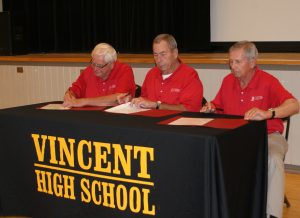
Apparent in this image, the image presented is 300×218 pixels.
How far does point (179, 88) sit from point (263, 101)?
1.80 feet

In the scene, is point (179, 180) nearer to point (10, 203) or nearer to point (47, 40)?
point (10, 203)

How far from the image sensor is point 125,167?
2219 mm

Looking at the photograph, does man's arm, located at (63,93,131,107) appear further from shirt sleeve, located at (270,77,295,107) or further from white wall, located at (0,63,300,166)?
white wall, located at (0,63,300,166)

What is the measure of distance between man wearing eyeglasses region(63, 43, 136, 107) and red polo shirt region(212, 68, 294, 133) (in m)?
0.67

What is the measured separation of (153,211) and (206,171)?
358 mm

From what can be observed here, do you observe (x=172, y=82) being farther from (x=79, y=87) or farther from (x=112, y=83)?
(x=79, y=87)

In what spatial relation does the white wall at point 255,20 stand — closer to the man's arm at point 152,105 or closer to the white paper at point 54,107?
the man's arm at point 152,105

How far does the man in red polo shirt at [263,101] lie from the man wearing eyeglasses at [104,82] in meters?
0.66

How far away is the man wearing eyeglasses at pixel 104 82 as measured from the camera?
3.02 metres

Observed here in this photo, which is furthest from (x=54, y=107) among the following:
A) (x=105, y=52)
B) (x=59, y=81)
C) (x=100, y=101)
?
(x=59, y=81)

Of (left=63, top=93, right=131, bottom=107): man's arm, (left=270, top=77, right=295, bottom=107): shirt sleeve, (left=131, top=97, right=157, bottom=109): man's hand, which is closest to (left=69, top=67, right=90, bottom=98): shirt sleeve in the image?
(left=63, top=93, right=131, bottom=107): man's arm

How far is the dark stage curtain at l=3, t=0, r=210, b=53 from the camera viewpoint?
4691mm

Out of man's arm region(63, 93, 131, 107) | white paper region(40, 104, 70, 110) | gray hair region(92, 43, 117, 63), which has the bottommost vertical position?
white paper region(40, 104, 70, 110)

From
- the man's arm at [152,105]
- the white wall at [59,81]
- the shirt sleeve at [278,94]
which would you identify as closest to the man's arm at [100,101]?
the man's arm at [152,105]
